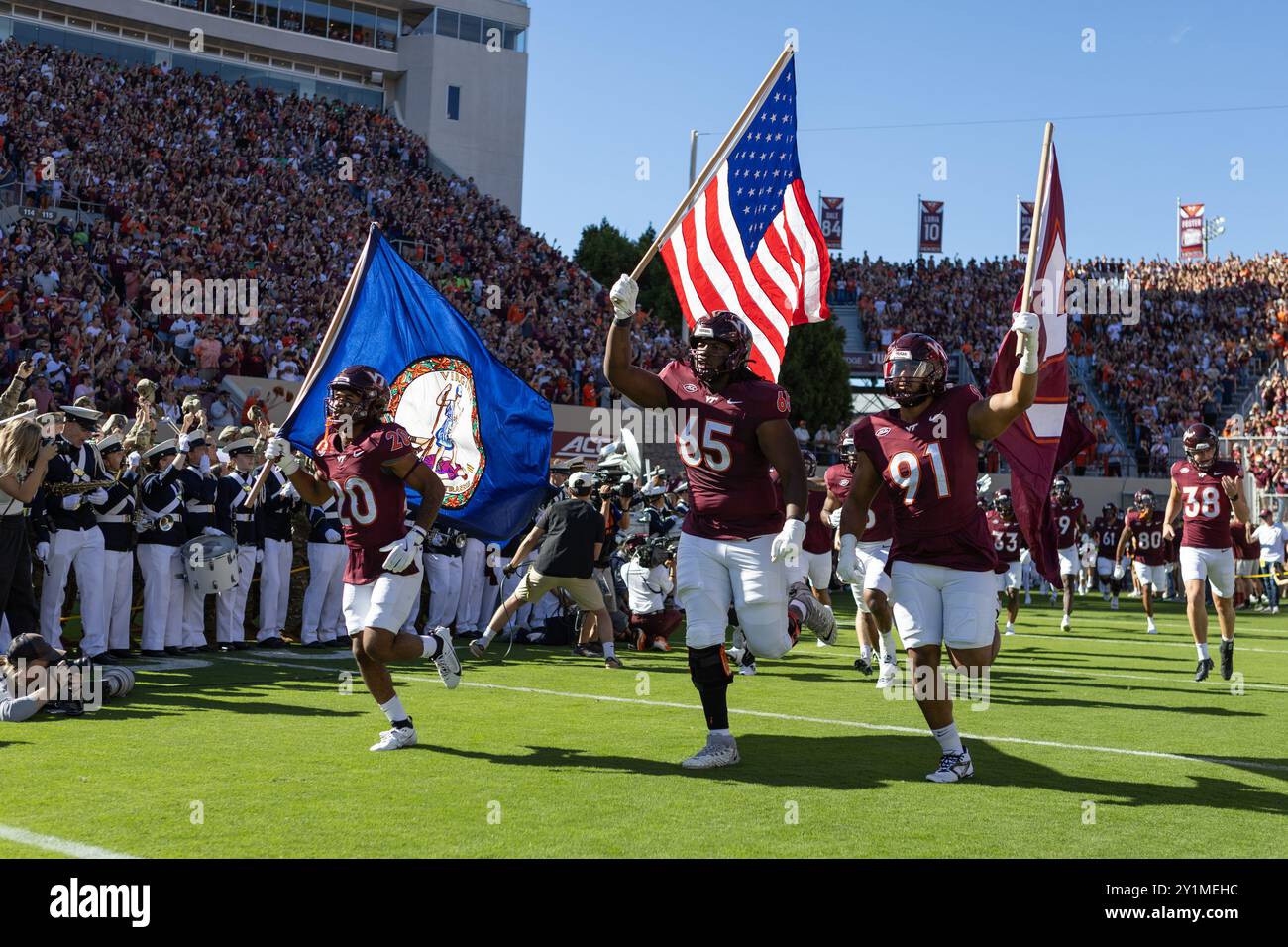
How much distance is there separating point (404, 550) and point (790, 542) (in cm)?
208

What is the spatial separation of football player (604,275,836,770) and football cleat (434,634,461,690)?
A: 1.66 meters

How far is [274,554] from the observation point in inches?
545

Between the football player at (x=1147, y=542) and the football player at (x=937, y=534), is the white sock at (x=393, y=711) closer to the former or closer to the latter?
the football player at (x=937, y=534)

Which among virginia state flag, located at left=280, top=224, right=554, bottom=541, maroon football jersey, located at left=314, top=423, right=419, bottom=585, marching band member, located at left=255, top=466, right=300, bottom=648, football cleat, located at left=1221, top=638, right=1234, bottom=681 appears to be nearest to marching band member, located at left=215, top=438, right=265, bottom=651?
marching band member, located at left=255, top=466, right=300, bottom=648

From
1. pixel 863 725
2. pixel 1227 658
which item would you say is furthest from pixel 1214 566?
pixel 863 725

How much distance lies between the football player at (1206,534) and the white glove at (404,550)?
7.54m

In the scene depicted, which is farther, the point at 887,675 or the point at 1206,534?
the point at 1206,534

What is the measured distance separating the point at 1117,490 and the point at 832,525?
84.8 feet

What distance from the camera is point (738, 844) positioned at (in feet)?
17.4

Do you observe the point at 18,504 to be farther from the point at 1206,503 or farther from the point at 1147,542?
the point at 1147,542

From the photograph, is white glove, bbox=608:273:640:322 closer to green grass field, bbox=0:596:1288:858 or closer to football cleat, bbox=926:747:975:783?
green grass field, bbox=0:596:1288:858

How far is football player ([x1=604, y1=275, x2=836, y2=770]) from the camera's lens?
7082mm

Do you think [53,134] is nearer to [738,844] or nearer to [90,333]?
[90,333]

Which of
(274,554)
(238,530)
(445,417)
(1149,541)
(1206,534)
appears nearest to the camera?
(445,417)
